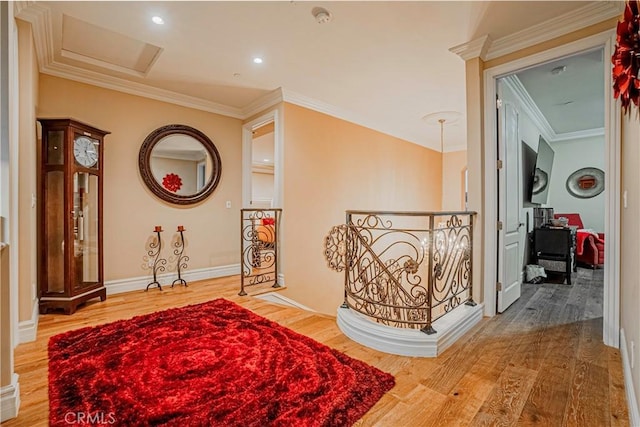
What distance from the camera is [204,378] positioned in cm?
179

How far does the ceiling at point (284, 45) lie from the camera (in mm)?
2367

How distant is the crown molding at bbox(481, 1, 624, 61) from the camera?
2207 mm

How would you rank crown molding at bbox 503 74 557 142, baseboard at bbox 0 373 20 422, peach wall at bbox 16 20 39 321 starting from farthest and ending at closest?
crown molding at bbox 503 74 557 142 → peach wall at bbox 16 20 39 321 → baseboard at bbox 0 373 20 422

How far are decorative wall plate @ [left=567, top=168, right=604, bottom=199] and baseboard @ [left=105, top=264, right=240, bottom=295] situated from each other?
24.6 ft

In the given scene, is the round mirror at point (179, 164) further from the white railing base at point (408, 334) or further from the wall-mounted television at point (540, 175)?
the wall-mounted television at point (540, 175)

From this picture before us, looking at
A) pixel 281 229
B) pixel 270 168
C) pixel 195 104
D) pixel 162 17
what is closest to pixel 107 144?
pixel 195 104

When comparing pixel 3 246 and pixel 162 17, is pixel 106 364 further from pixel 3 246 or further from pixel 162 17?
pixel 162 17

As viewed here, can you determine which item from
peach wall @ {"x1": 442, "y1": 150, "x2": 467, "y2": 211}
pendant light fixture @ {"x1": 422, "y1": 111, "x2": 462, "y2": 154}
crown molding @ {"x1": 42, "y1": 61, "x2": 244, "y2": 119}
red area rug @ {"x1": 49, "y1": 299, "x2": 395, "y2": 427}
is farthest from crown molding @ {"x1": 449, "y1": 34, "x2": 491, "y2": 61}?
peach wall @ {"x1": 442, "y1": 150, "x2": 467, "y2": 211}

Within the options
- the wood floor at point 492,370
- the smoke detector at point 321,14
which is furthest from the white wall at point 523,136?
the smoke detector at point 321,14

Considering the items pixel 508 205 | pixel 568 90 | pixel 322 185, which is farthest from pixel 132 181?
pixel 568 90

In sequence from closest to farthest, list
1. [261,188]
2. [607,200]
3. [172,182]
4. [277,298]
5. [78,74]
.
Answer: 1. [607,200]
2. [78,74]
3. [277,298]
4. [172,182]
5. [261,188]

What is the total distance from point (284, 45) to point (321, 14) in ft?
2.00

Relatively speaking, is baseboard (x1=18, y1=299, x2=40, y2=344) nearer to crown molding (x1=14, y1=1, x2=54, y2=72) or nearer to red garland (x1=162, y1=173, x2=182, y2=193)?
red garland (x1=162, y1=173, x2=182, y2=193)

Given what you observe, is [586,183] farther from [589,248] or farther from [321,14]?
[321,14]
